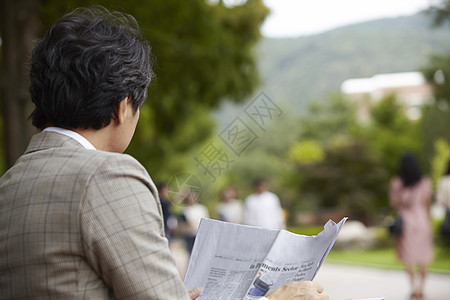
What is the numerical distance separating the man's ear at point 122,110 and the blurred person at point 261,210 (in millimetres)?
7968

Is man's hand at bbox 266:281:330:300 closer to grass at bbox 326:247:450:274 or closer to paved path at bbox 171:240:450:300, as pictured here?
paved path at bbox 171:240:450:300

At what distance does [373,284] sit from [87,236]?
897 centimetres

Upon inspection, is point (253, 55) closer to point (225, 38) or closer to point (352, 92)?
point (225, 38)

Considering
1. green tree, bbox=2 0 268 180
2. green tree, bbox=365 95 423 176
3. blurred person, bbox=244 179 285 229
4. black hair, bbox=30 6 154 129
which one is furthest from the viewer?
green tree, bbox=365 95 423 176

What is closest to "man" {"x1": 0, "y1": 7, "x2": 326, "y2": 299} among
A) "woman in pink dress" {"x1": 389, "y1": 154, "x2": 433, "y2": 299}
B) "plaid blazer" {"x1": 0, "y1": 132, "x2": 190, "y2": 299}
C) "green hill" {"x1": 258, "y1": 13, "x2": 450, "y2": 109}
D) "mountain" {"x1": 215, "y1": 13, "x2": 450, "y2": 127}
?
"plaid blazer" {"x1": 0, "y1": 132, "x2": 190, "y2": 299}

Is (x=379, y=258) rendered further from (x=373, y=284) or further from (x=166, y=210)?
(x=166, y=210)

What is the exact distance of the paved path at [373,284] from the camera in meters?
8.37

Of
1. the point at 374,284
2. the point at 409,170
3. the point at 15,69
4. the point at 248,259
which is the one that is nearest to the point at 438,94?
the point at 374,284

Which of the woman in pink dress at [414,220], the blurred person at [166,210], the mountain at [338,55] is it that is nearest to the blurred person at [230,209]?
A: the blurred person at [166,210]

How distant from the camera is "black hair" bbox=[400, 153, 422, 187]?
7.81 metres

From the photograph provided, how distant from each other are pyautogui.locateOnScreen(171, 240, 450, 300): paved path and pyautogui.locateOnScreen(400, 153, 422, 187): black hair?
1574mm

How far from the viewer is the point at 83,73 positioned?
1.44 m

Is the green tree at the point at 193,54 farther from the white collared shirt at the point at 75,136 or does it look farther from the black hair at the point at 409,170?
the white collared shirt at the point at 75,136

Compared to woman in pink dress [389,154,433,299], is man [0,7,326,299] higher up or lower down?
higher up
